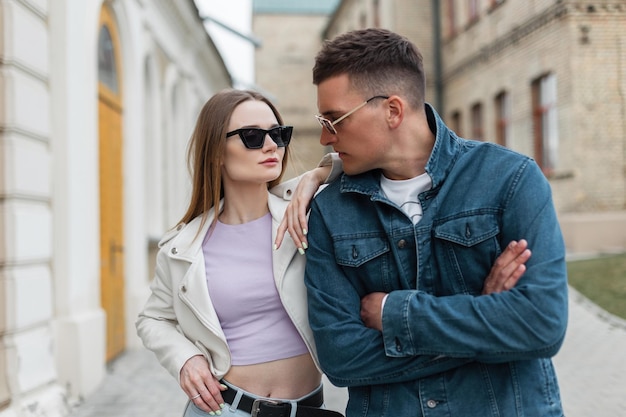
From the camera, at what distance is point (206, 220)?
278 centimetres

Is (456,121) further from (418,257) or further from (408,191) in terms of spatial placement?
(418,257)

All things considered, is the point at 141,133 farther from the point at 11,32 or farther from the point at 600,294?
the point at 600,294

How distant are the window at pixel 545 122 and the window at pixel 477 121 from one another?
12.8 feet

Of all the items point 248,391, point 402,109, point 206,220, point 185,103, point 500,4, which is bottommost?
point 248,391

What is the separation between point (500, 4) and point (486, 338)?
1955 cm

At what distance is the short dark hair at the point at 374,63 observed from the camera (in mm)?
2258

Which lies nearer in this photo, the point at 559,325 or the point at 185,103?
the point at 559,325

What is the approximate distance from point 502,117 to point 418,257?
19.0 metres

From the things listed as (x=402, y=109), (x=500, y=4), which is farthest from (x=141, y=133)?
(x=500, y=4)

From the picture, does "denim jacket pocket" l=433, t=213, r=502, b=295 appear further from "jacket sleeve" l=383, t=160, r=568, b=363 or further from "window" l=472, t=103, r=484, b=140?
"window" l=472, t=103, r=484, b=140

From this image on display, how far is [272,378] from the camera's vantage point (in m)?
2.56

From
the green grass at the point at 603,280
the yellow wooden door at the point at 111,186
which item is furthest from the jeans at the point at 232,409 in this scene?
the green grass at the point at 603,280

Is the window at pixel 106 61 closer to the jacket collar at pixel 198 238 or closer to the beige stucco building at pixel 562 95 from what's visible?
the jacket collar at pixel 198 238

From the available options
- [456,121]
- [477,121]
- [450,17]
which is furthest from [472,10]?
[456,121]
